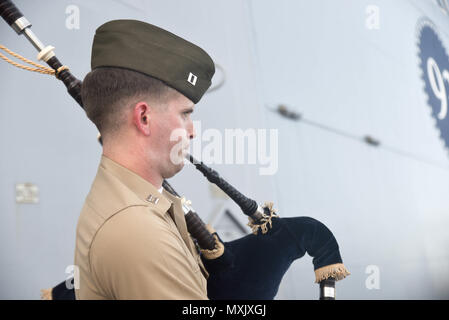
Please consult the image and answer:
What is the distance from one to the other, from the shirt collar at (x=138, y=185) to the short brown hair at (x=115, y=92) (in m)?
0.05

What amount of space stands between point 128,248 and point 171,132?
7.3 inches

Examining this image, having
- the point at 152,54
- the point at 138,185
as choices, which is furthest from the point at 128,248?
the point at 152,54

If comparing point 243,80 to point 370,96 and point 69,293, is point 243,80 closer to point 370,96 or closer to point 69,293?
point 370,96

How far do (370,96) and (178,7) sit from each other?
→ 78 centimetres

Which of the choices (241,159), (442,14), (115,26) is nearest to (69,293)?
(115,26)

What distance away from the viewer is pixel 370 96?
161 cm

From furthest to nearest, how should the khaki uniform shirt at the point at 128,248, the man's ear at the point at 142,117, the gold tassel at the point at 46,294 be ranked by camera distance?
the gold tassel at the point at 46,294 < the man's ear at the point at 142,117 < the khaki uniform shirt at the point at 128,248

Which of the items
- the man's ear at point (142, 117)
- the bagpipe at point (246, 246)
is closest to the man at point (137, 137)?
the man's ear at point (142, 117)

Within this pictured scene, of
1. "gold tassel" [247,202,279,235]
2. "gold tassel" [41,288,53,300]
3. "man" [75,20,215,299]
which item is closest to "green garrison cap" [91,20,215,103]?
"man" [75,20,215,299]

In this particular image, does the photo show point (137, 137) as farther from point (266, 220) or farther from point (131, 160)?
point (266, 220)

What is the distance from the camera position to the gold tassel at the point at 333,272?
2.34 feet

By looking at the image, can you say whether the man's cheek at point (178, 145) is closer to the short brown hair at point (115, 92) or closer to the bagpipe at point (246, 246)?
the short brown hair at point (115, 92)

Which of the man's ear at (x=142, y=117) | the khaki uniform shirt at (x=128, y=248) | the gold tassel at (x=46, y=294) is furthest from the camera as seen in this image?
the gold tassel at (x=46, y=294)

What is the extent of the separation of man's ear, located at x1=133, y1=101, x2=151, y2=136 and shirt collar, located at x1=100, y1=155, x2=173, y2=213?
0.06 metres
